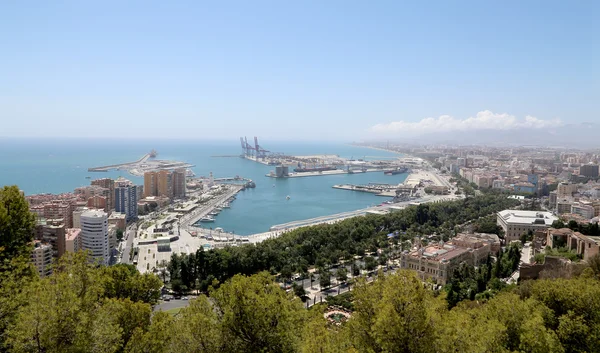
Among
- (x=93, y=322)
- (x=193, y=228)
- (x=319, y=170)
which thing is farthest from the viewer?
(x=319, y=170)

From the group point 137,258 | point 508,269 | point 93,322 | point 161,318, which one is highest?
point 93,322

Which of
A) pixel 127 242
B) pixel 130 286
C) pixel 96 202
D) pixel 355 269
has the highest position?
pixel 130 286

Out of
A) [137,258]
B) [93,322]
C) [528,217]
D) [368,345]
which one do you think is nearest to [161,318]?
[93,322]

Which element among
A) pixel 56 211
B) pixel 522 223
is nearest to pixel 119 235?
pixel 56 211

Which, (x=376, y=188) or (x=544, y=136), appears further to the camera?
(x=544, y=136)

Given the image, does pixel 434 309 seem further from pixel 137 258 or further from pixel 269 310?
pixel 137 258

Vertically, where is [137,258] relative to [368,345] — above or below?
below

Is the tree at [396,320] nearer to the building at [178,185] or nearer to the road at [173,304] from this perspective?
the road at [173,304]

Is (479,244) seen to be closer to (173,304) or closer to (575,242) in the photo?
(575,242)

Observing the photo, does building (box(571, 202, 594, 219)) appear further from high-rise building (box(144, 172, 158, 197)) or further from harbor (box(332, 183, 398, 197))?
high-rise building (box(144, 172, 158, 197))
